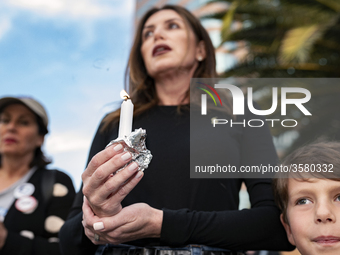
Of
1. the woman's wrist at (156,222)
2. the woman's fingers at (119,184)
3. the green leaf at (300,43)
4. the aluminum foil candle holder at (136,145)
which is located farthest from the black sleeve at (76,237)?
the green leaf at (300,43)

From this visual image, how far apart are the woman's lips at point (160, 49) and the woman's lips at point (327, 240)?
117 cm

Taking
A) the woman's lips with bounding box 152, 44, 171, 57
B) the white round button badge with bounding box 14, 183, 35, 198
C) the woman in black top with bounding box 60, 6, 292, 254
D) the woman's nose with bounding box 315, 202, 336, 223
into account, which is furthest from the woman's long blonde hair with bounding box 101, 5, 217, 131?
the white round button badge with bounding box 14, 183, 35, 198

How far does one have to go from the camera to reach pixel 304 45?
6.42m

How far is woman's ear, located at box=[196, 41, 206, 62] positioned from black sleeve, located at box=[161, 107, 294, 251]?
924 mm

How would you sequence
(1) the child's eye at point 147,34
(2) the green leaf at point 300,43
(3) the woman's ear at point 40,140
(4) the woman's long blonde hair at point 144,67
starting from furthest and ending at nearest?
1. (2) the green leaf at point 300,43
2. (3) the woman's ear at point 40,140
3. (1) the child's eye at point 147,34
4. (4) the woman's long blonde hair at point 144,67

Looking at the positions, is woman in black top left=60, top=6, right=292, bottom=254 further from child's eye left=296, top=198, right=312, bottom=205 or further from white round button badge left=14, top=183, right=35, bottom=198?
white round button badge left=14, top=183, right=35, bottom=198

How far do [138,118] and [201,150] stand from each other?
0.37 meters

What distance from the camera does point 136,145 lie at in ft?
3.59

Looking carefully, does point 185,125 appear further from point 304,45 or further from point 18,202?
point 304,45

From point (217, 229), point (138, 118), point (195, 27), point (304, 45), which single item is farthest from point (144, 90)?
point (304, 45)

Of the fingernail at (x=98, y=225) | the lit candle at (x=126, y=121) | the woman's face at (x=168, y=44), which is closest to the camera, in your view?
the lit candle at (x=126, y=121)

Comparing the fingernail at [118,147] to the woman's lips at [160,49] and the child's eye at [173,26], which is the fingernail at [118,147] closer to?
the woman's lips at [160,49]

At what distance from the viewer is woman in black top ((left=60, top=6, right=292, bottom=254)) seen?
1.23m

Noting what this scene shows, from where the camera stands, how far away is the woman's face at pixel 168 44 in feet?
6.45
